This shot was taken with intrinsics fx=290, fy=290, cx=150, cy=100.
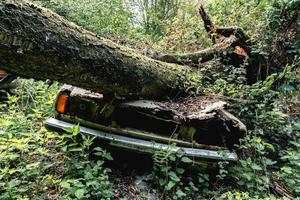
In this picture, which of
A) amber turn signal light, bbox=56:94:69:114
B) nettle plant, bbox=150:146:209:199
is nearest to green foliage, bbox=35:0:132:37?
amber turn signal light, bbox=56:94:69:114

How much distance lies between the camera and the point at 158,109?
3.29 meters

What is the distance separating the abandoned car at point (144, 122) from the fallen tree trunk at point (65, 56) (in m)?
0.24

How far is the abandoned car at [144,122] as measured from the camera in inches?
124

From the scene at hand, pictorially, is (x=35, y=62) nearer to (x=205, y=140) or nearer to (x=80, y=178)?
(x=80, y=178)

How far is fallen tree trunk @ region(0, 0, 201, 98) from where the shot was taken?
84.1 inches

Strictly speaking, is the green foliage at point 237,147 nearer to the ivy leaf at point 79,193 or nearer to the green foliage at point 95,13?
the ivy leaf at point 79,193

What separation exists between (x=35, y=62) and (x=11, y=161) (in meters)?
1.47

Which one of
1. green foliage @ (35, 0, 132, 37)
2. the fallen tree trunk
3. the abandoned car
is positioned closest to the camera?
the fallen tree trunk

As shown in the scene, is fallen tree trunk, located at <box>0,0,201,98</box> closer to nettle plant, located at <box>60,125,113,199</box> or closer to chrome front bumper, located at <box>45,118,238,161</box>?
Answer: chrome front bumper, located at <box>45,118,238,161</box>

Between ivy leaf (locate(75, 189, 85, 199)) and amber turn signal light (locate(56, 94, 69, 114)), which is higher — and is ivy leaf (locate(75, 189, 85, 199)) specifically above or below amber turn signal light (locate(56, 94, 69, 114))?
below

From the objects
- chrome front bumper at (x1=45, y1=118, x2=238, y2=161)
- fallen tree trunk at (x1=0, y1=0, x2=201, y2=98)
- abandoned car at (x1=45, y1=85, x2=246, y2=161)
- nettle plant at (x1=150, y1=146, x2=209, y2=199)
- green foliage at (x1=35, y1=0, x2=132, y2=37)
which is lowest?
nettle plant at (x1=150, y1=146, x2=209, y2=199)

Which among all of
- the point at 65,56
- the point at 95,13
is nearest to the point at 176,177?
the point at 65,56

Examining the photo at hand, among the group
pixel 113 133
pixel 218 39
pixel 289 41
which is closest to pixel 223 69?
pixel 218 39

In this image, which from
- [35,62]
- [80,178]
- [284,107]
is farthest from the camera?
[284,107]
